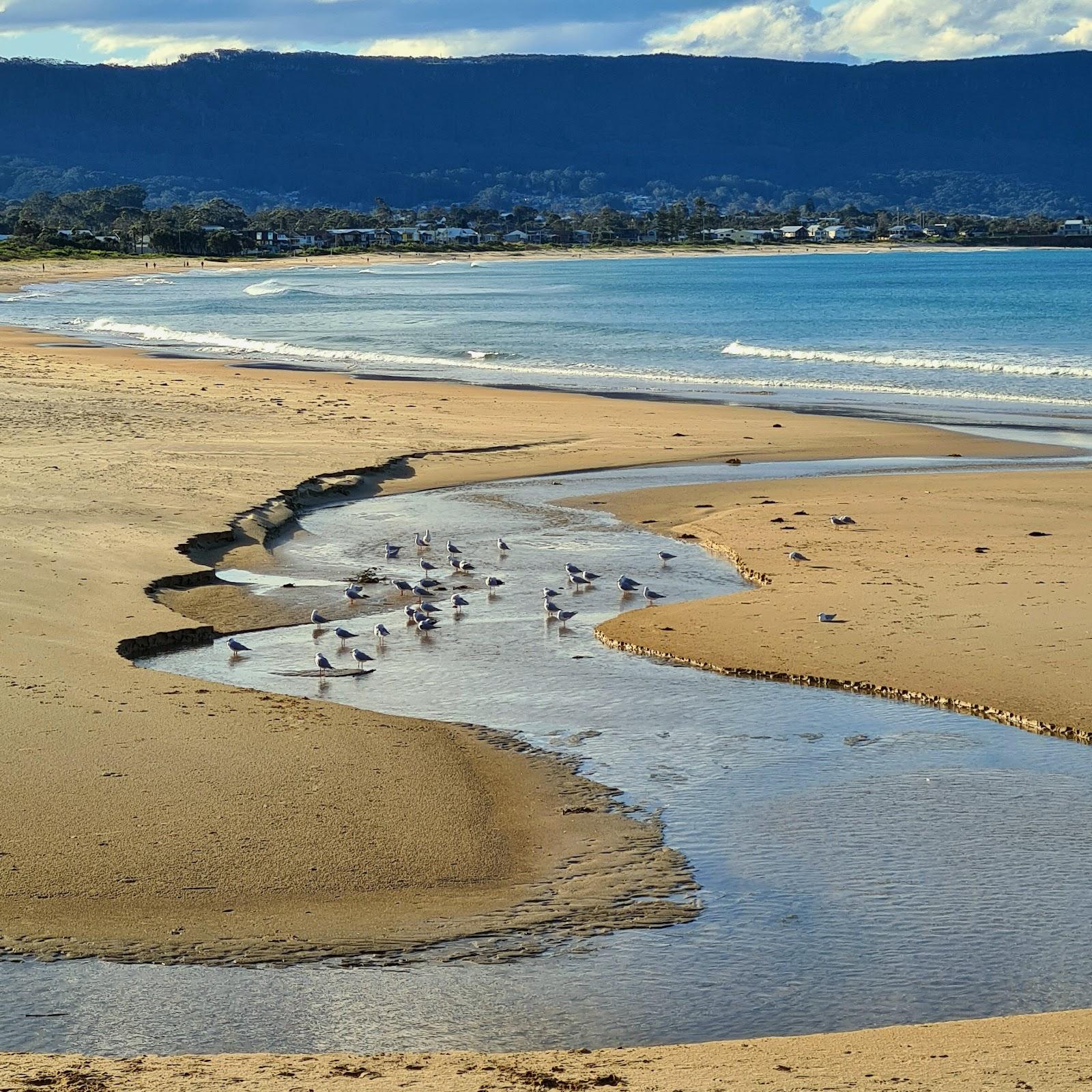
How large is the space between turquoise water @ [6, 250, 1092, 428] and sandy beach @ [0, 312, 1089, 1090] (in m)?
12.2

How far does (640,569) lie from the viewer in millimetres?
14109

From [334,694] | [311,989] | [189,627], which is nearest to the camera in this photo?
[311,989]

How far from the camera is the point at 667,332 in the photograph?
5297 cm

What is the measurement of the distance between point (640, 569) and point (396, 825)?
690cm

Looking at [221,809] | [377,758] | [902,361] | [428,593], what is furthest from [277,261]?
[221,809]

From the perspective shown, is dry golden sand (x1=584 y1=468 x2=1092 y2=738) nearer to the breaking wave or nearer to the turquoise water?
the turquoise water

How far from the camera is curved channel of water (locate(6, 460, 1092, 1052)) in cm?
572

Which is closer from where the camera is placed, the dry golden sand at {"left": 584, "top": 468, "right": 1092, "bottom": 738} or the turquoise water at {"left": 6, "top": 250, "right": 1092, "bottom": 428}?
the dry golden sand at {"left": 584, "top": 468, "right": 1092, "bottom": 738}

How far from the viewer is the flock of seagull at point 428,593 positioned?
1123cm

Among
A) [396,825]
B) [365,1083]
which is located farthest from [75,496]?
[365,1083]

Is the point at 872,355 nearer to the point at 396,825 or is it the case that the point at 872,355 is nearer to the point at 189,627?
the point at 189,627

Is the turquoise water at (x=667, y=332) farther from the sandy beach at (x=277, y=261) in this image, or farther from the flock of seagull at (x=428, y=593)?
the flock of seagull at (x=428, y=593)

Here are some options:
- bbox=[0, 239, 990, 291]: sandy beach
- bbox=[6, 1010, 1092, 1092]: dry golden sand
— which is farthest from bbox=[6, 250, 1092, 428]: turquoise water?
bbox=[6, 1010, 1092, 1092]: dry golden sand

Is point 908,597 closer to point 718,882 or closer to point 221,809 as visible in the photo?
point 718,882
